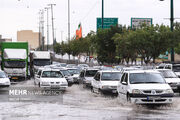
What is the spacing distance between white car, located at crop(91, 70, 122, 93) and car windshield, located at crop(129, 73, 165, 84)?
14.8ft

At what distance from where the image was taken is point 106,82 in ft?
80.4

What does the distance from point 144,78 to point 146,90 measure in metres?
1.56

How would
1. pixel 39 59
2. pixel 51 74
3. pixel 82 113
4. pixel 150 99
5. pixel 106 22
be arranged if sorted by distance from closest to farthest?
1. pixel 82 113
2. pixel 150 99
3. pixel 51 74
4. pixel 39 59
5. pixel 106 22

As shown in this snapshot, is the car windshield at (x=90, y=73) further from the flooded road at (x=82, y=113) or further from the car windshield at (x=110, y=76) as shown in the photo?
the flooded road at (x=82, y=113)

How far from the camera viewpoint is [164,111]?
16.5 m

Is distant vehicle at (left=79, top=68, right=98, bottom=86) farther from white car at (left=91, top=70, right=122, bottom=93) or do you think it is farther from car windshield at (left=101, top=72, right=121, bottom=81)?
car windshield at (left=101, top=72, right=121, bottom=81)

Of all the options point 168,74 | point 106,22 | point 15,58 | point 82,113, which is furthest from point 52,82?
point 106,22

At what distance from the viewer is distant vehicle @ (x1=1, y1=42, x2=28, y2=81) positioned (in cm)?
4244

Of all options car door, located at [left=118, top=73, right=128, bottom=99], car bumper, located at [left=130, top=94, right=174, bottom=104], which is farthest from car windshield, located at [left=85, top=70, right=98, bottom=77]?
car bumper, located at [left=130, top=94, right=174, bottom=104]

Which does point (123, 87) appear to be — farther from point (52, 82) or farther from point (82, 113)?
point (52, 82)

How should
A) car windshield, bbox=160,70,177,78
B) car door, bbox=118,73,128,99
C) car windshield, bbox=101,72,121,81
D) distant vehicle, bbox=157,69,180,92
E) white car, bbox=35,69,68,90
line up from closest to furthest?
car door, bbox=118,73,128,99 < car windshield, bbox=101,72,121,81 < distant vehicle, bbox=157,69,180,92 < car windshield, bbox=160,70,177,78 < white car, bbox=35,69,68,90

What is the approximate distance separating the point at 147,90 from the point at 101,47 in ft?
154

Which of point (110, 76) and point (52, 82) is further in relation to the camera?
point (52, 82)

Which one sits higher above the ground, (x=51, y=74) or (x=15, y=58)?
(x=15, y=58)
